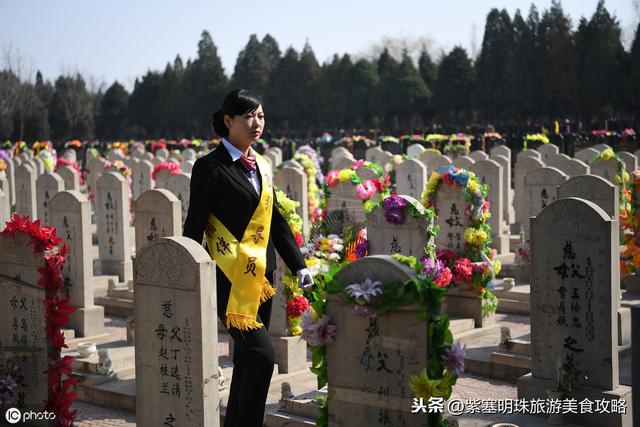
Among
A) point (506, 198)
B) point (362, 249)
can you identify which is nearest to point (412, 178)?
point (506, 198)

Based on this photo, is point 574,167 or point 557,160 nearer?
point 574,167

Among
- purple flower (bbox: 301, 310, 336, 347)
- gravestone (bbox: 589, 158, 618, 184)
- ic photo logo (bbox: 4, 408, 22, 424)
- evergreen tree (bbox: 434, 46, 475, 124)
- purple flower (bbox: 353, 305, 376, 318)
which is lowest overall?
ic photo logo (bbox: 4, 408, 22, 424)

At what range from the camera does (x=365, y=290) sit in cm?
492

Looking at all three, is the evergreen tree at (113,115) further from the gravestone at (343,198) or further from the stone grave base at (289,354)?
the stone grave base at (289,354)

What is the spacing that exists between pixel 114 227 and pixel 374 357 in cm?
994

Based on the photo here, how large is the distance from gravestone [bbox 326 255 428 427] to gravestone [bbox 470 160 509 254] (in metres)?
10.1

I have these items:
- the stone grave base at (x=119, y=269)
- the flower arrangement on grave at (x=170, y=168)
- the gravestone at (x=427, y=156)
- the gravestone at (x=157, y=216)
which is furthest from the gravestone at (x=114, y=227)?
the gravestone at (x=427, y=156)

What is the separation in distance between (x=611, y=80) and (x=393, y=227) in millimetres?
33029

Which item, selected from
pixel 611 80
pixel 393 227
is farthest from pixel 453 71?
pixel 393 227

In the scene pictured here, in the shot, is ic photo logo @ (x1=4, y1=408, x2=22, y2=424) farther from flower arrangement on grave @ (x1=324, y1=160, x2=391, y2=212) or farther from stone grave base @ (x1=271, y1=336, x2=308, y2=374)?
flower arrangement on grave @ (x1=324, y1=160, x2=391, y2=212)

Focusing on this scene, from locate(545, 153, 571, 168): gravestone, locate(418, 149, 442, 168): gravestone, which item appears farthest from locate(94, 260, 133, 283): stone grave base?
locate(418, 149, 442, 168): gravestone

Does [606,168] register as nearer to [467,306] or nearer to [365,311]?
[467,306]

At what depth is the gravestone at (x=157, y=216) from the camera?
9.85 m

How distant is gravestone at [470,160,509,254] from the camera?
14938 mm
